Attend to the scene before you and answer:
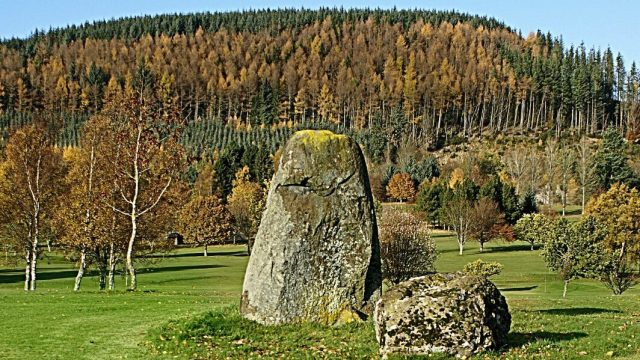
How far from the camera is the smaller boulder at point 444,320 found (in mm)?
12812

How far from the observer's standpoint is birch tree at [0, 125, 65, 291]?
1465 inches

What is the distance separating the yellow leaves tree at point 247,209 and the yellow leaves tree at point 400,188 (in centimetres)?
2743

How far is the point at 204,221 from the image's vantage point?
8038 cm

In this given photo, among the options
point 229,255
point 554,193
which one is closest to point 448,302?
point 229,255

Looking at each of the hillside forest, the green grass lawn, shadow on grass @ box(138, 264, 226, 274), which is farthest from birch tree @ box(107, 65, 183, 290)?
shadow on grass @ box(138, 264, 226, 274)

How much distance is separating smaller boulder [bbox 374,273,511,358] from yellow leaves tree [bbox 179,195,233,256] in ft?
211

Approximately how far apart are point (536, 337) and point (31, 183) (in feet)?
104

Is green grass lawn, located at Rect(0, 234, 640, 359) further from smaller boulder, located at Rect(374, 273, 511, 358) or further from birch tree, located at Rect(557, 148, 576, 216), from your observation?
birch tree, located at Rect(557, 148, 576, 216)

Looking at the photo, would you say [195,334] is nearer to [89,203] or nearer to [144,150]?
[144,150]

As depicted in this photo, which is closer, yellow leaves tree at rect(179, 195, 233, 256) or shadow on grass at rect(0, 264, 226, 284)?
shadow on grass at rect(0, 264, 226, 284)

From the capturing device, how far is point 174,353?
14391 mm

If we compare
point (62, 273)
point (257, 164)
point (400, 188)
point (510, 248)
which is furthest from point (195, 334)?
point (400, 188)

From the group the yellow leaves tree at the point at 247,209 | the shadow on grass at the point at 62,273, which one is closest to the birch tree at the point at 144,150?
the shadow on grass at the point at 62,273

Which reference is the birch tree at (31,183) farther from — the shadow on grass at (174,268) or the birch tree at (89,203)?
the shadow on grass at (174,268)
